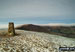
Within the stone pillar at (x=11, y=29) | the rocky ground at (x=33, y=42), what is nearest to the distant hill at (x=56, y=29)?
the rocky ground at (x=33, y=42)

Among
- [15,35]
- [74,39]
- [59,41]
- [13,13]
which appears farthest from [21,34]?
[74,39]

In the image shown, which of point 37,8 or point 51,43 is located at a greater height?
point 37,8

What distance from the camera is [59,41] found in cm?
563

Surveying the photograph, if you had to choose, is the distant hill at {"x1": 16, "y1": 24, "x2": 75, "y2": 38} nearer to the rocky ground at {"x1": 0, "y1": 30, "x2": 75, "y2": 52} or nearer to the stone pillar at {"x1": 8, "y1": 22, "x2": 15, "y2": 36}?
the rocky ground at {"x1": 0, "y1": 30, "x2": 75, "y2": 52}

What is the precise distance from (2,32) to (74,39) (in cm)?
347

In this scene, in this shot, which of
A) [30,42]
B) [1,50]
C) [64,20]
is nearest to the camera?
[1,50]

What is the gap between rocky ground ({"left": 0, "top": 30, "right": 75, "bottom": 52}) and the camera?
466 centimetres

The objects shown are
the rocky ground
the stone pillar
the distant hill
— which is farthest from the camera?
the distant hill

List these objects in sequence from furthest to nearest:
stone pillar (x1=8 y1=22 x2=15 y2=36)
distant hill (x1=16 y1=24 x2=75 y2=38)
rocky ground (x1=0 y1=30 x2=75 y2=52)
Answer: distant hill (x1=16 y1=24 x2=75 y2=38)
stone pillar (x1=8 y1=22 x2=15 y2=36)
rocky ground (x1=0 y1=30 x2=75 y2=52)

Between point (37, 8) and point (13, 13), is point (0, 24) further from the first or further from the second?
point (37, 8)

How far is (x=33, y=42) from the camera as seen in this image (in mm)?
5168

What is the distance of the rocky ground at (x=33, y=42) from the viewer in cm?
466

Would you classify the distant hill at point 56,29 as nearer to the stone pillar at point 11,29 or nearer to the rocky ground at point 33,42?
the rocky ground at point 33,42

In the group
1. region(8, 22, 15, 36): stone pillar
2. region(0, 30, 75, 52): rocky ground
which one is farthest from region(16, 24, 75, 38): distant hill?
region(8, 22, 15, 36): stone pillar
